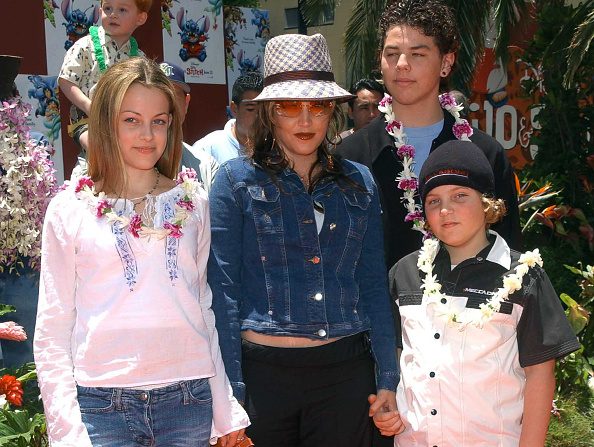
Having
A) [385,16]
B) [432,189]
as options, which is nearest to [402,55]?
[385,16]

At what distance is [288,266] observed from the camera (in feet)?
9.94

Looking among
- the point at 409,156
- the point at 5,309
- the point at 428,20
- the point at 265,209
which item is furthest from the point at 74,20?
the point at 265,209

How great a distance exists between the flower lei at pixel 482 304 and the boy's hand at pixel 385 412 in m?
0.36

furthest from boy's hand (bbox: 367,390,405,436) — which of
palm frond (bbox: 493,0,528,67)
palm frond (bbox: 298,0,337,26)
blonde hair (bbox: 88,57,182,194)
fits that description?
palm frond (bbox: 298,0,337,26)

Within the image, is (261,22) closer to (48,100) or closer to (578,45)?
(48,100)

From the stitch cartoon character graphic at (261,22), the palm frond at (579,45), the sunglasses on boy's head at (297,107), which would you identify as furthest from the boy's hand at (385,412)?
the stitch cartoon character graphic at (261,22)

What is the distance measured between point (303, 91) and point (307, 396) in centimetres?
111

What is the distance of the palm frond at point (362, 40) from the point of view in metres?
11.1

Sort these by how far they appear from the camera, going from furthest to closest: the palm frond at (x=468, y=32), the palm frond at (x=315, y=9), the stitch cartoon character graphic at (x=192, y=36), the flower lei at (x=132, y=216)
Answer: the palm frond at (x=315, y=9) → the palm frond at (x=468, y=32) → the stitch cartoon character graphic at (x=192, y=36) → the flower lei at (x=132, y=216)

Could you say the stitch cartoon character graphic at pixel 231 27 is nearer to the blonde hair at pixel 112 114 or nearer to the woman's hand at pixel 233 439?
the blonde hair at pixel 112 114

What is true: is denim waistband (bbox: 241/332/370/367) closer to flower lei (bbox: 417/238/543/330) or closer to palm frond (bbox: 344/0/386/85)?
flower lei (bbox: 417/238/543/330)

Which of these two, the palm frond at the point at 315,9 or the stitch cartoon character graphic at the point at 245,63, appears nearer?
the palm frond at the point at 315,9

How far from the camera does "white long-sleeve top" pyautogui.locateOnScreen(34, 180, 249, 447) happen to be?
8.89 feet

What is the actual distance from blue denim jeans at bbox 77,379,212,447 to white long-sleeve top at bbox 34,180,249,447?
35mm
